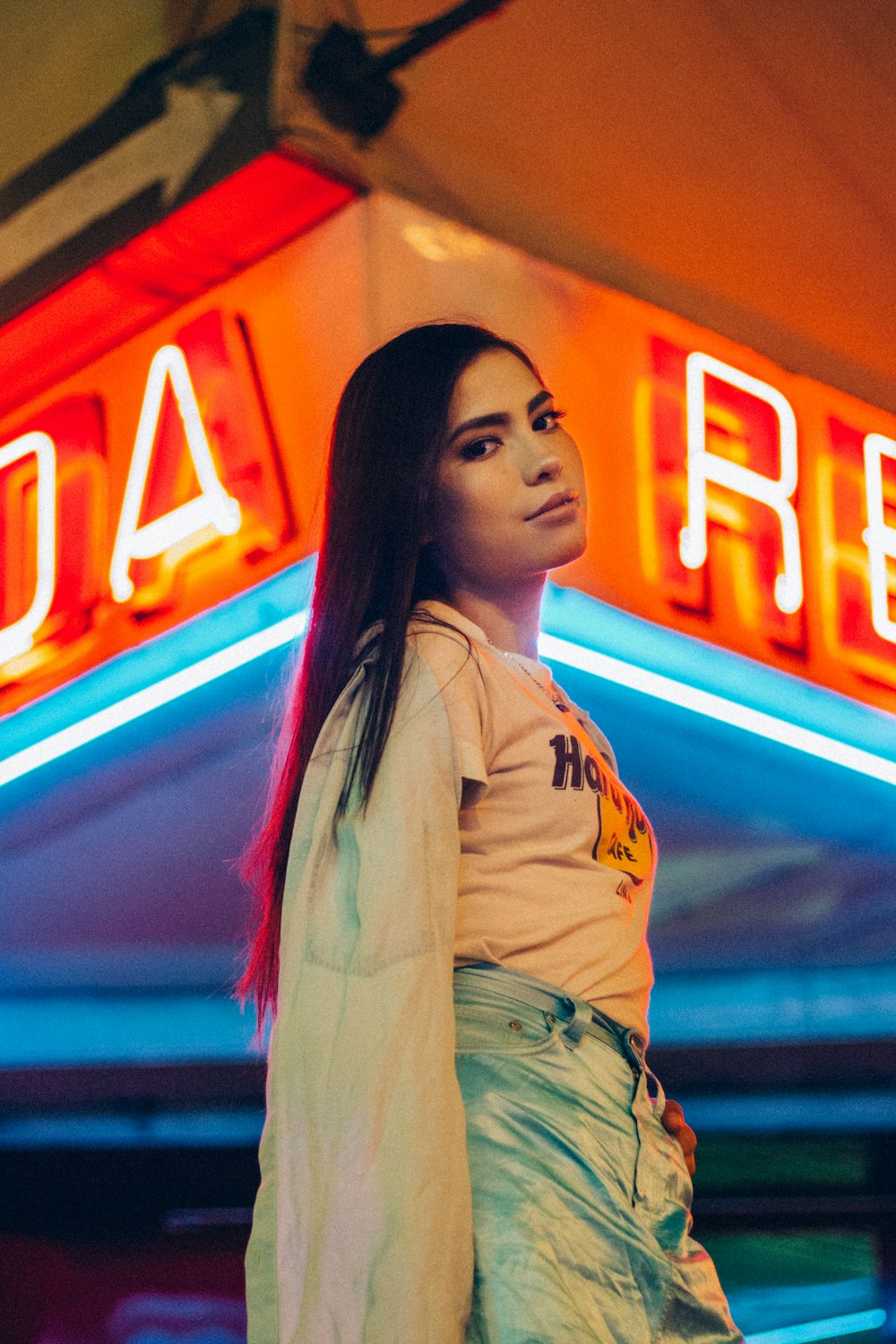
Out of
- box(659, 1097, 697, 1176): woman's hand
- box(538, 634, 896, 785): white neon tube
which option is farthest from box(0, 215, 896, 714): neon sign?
box(659, 1097, 697, 1176): woman's hand

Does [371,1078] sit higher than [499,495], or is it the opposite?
[499,495]

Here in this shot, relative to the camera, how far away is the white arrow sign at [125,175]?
250 cm

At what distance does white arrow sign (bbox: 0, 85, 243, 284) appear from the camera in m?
2.50

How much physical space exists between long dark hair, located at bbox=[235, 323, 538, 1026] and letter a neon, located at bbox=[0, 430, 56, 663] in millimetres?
1420

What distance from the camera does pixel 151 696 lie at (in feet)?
8.23

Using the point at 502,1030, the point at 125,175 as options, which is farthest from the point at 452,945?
the point at 125,175

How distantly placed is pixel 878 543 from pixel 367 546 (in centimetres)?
204

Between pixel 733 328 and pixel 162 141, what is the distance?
3.93ft

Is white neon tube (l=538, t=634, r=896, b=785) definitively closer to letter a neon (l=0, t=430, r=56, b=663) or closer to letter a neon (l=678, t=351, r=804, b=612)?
letter a neon (l=678, t=351, r=804, b=612)

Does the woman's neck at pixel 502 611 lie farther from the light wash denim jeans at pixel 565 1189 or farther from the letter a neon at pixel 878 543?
the letter a neon at pixel 878 543

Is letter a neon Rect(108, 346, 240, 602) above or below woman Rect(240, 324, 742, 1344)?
above

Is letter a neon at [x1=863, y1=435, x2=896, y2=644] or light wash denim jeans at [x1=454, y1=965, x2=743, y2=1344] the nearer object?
light wash denim jeans at [x1=454, y1=965, x2=743, y2=1344]

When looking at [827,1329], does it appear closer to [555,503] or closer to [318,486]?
[318,486]

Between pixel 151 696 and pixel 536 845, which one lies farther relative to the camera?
pixel 151 696
